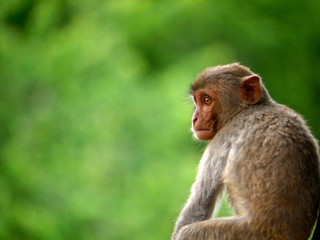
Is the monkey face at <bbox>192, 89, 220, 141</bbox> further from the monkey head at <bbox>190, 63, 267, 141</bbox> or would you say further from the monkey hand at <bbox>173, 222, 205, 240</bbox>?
the monkey hand at <bbox>173, 222, 205, 240</bbox>

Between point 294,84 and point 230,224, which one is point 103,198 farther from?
point 230,224

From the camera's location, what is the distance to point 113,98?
23297 mm

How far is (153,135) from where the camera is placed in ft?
75.0

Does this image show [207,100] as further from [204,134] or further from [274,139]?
[274,139]

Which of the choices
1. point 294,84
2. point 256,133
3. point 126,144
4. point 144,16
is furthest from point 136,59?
point 256,133

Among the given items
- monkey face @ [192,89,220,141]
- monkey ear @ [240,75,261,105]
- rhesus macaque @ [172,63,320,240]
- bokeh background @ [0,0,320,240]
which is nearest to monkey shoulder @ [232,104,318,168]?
rhesus macaque @ [172,63,320,240]

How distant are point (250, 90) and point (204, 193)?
859 millimetres

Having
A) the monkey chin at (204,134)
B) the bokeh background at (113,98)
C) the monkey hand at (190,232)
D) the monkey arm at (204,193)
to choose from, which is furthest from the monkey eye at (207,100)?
the bokeh background at (113,98)

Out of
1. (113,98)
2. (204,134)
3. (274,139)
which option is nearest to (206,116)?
(204,134)

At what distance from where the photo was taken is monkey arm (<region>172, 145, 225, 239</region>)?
7.14 m

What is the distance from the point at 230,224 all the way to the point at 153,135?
1625 centimetres

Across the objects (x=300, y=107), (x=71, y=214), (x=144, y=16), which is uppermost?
(x=144, y=16)

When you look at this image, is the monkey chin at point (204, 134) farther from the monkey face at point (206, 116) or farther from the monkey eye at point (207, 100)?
the monkey eye at point (207, 100)

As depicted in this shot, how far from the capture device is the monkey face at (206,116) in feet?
24.9
